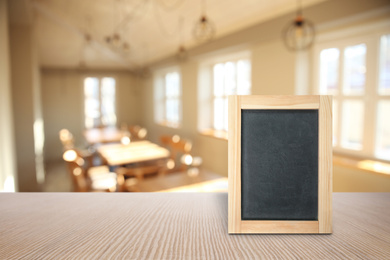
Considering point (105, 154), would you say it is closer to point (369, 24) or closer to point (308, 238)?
point (369, 24)

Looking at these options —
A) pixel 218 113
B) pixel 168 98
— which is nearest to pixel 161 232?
pixel 218 113

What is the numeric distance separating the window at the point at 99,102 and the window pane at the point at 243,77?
567 centimetres

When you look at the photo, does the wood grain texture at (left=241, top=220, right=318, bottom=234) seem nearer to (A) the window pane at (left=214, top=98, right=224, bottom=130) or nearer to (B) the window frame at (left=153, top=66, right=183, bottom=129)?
(A) the window pane at (left=214, top=98, right=224, bottom=130)

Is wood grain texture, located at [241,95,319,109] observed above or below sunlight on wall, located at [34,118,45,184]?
above

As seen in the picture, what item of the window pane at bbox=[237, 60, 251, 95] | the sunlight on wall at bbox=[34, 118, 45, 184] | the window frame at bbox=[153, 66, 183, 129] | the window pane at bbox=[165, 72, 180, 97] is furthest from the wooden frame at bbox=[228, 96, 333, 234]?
the window frame at bbox=[153, 66, 183, 129]

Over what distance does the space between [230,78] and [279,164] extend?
16.1 ft

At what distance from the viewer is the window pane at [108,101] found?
9486 millimetres

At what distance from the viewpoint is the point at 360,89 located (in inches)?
123

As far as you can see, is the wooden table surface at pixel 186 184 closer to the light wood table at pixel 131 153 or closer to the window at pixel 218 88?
the light wood table at pixel 131 153

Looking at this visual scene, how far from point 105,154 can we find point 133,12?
2641 millimetres

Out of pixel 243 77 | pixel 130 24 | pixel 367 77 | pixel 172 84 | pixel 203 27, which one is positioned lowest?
pixel 367 77

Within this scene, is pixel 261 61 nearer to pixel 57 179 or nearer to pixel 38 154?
pixel 38 154

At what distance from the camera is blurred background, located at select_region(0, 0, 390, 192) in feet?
9.75

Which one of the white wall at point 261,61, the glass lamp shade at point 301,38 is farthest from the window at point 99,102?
the glass lamp shade at point 301,38
